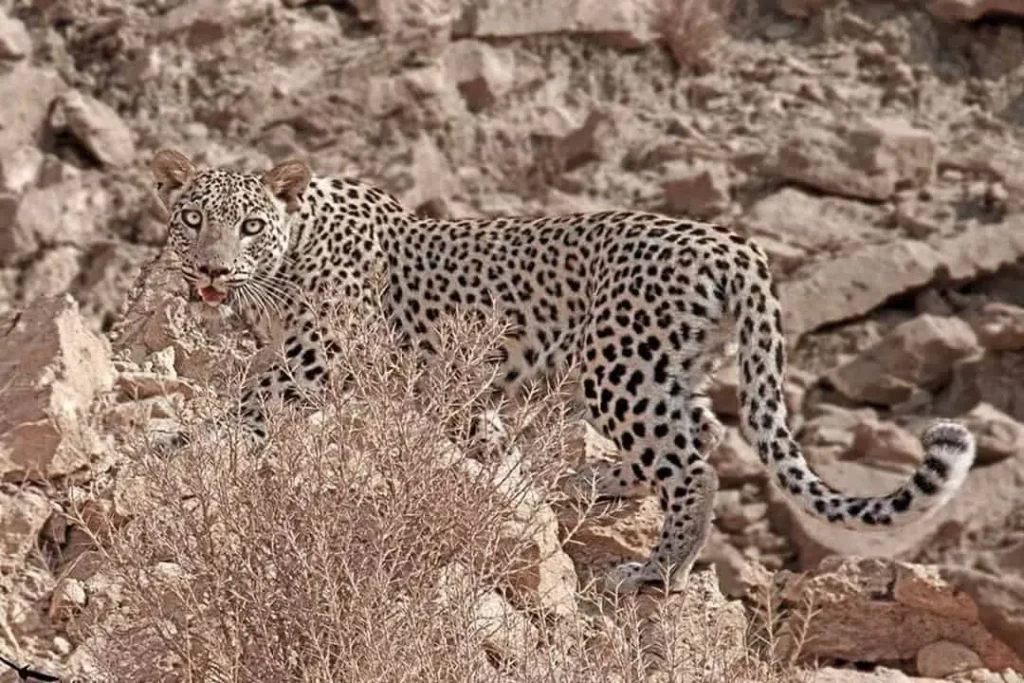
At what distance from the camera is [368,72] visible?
20.1 m

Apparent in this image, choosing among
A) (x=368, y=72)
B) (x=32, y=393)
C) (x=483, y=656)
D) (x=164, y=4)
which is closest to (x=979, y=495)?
(x=368, y=72)

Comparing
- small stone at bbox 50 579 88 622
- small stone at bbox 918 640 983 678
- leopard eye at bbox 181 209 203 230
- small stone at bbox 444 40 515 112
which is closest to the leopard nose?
leopard eye at bbox 181 209 203 230

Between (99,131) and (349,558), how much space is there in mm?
12256

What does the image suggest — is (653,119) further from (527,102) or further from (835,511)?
(835,511)

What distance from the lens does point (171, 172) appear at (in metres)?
11.3

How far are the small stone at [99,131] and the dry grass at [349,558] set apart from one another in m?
11.4

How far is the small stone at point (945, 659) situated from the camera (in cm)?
1183

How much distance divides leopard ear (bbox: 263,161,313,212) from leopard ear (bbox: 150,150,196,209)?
335 mm

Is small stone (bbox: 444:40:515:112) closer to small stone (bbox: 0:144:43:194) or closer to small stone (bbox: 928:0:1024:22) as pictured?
small stone (bbox: 0:144:43:194)

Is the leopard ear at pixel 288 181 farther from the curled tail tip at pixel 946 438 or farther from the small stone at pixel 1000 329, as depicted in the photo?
the small stone at pixel 1000 329

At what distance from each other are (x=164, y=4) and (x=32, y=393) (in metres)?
10.8

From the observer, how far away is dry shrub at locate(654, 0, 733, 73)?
20.3 m

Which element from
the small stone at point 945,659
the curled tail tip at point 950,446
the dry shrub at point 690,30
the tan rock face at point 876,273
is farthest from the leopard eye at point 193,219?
the dry shrub at point 690,30

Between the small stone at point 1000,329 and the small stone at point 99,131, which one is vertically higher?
the small stone at point 99,131
